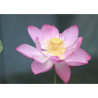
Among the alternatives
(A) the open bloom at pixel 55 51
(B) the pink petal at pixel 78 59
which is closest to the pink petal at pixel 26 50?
(A) the open bloom at pixel 55 51

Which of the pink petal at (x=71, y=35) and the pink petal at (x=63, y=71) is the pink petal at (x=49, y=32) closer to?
the pink petal at (x=71, y=35)

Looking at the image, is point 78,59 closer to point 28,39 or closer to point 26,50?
point 26,50

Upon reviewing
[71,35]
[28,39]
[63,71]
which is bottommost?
[63,71]

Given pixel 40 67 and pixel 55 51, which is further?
pixel 55 51

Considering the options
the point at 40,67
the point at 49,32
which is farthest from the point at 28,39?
the point at 40,67

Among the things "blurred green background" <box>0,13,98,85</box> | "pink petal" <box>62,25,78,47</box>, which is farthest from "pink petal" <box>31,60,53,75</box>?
"blurred green background" <box>0,13,98,85</box>

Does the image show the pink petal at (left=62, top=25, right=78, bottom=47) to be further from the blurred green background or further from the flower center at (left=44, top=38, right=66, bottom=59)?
the blurred green background
